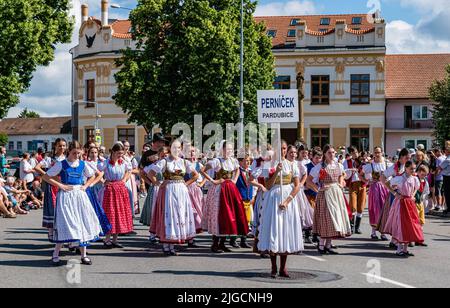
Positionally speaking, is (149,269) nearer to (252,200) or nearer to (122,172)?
(122,172)

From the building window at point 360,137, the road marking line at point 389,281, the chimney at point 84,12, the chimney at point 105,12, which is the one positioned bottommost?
the road marking line at point 389,281

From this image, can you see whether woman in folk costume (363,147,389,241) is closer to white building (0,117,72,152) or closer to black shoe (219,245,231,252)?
black shoe (219,245,231,252)

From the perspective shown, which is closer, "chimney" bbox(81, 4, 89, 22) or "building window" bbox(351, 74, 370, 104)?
"building window" bbox(351, 74, 370, 104)

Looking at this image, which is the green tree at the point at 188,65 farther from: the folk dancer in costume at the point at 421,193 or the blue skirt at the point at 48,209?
the blue skirt at the point at 48,209

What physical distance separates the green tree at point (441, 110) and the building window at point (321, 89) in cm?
909

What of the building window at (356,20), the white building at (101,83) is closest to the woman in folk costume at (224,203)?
the white building at (101,83)

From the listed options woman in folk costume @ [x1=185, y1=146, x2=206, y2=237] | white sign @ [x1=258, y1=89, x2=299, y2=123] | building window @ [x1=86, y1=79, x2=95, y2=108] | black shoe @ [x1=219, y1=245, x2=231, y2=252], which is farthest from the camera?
building window @ [x1=86, y1=79, x2=95, y2=108]

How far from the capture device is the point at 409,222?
13.0 meters

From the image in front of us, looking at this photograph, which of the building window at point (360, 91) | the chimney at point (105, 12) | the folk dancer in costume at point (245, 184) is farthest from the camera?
the chimney at point (105, 12)

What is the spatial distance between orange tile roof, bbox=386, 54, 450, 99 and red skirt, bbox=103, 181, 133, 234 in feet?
142

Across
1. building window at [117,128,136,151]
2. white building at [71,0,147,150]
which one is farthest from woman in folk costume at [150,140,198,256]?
building window at [117,128,136,151]

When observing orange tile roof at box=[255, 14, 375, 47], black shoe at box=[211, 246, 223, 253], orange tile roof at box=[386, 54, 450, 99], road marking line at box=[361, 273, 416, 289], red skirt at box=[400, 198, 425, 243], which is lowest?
road marking line at box=[361, 273, 416, 289]

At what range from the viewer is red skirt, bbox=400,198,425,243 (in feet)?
42.3

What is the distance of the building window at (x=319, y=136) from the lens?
2135 inches
